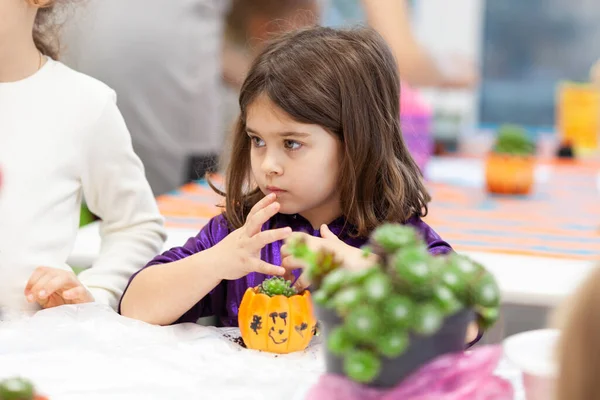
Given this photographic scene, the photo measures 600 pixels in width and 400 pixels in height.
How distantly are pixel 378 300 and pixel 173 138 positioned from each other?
1753mm

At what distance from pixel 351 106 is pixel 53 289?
443 mm

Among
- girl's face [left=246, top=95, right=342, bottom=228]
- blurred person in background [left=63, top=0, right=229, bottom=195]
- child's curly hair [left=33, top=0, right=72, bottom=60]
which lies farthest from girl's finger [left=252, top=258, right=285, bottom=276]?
blurred person in background [left=63, top=0, right=229, bottom=195]

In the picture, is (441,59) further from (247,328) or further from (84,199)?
(247,328)

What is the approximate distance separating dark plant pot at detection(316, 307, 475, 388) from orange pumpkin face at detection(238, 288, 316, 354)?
321 mm

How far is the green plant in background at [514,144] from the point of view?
2.26 m

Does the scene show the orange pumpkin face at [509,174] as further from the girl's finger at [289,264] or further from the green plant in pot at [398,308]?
the green plant in pot at [398,308]

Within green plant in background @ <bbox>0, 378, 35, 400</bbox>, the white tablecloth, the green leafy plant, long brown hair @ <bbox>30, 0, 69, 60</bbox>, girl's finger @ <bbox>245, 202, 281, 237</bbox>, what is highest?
long brown hair @ <bbox>30, 0, 69, 60</bbox>

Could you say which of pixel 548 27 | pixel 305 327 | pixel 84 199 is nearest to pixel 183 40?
pixel 84 199

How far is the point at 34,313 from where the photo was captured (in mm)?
1138

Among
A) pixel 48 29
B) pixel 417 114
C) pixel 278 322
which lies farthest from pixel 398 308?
pixel 417 114

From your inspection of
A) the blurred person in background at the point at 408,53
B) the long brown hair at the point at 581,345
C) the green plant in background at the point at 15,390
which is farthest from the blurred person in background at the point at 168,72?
the long brown hair at the point at 581,345

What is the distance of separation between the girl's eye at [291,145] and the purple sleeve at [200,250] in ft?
0.60

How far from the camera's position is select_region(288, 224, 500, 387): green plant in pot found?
0.66 meters

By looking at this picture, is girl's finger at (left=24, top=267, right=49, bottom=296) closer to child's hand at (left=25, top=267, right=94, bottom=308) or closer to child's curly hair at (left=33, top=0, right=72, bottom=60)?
child's hand at (left=25, top=267, right=94, bottom=308)
